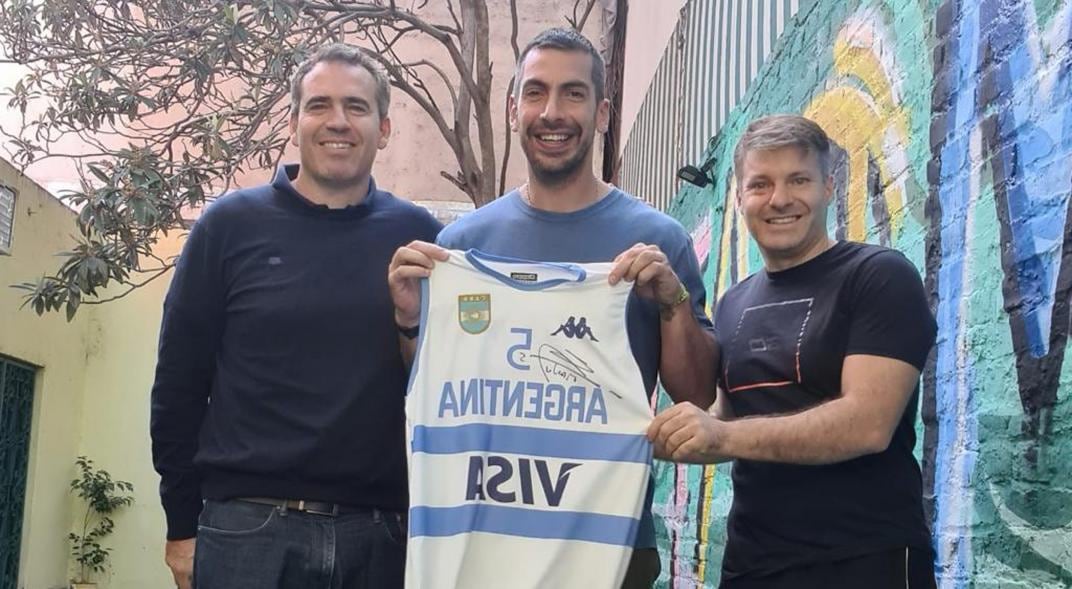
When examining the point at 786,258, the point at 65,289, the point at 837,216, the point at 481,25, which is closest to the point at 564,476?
the point at 786,258

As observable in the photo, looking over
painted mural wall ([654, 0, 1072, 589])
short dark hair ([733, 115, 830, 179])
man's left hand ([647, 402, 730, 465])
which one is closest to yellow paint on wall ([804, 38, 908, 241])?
painted mural wall ([654, 0, 1072, 589])

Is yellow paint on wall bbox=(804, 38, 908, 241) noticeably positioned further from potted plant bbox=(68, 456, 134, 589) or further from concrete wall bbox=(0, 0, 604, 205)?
concrete wall bbox=(0, 0, 604, 205)

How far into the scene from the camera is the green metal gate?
902 centimetres

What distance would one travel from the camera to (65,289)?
7.21 m

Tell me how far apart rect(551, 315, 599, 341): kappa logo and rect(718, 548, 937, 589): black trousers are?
2.44 ft

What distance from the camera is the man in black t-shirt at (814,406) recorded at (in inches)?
90.0

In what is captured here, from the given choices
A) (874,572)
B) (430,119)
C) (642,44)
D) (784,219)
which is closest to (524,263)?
(784,219)

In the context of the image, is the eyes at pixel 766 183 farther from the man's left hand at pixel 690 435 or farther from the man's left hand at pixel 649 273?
the man's left hand at pixel 690 435

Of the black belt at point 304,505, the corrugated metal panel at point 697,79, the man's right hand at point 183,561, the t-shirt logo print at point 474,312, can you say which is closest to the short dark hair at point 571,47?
the t-shirt logo print at point 474,312

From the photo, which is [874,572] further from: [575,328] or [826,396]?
[575,328]

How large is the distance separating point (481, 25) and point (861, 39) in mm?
6693

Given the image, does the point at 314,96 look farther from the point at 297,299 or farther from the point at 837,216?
the point at 837,216

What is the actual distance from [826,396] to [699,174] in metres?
4.10

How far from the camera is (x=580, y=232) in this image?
114 inches
